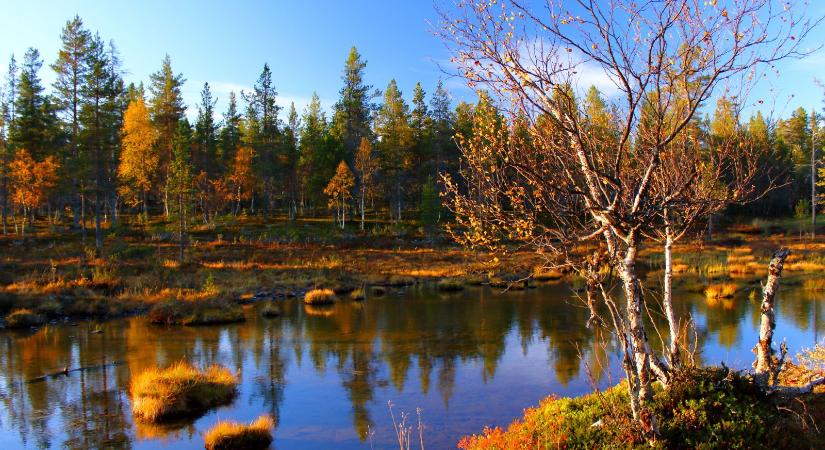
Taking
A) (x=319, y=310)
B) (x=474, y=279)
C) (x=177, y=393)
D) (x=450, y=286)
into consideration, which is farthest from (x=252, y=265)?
(x=177, y=393)

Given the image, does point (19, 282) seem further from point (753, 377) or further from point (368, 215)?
point (368, 215)

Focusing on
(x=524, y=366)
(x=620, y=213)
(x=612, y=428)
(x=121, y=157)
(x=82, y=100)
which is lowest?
(x=524, y=366)

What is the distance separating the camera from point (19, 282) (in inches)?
1223

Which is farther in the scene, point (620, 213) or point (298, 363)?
point (298, 363)

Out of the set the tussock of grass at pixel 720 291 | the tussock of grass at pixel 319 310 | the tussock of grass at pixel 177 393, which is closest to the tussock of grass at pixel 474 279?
the tussock of grass at pixel 319 310

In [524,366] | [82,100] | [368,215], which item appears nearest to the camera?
[524,366]

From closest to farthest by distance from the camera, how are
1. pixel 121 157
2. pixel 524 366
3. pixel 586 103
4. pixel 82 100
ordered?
pixel 586 103 < pixel 524 366 < pixel 82 100 < pixel 121 157

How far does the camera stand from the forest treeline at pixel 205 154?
47625 mm

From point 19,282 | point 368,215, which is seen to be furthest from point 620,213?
point 368,215

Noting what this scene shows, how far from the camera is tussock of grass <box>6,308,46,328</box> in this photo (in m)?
24.6

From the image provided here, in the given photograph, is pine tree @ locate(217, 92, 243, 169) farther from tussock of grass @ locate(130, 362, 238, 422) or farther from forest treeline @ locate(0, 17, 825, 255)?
tussock of grass @ locate(130, 362, 238, 422)

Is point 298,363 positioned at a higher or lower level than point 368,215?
lower

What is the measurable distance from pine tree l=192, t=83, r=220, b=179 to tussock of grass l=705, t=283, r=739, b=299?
49515 millimetres

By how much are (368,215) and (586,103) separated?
2505 inches
